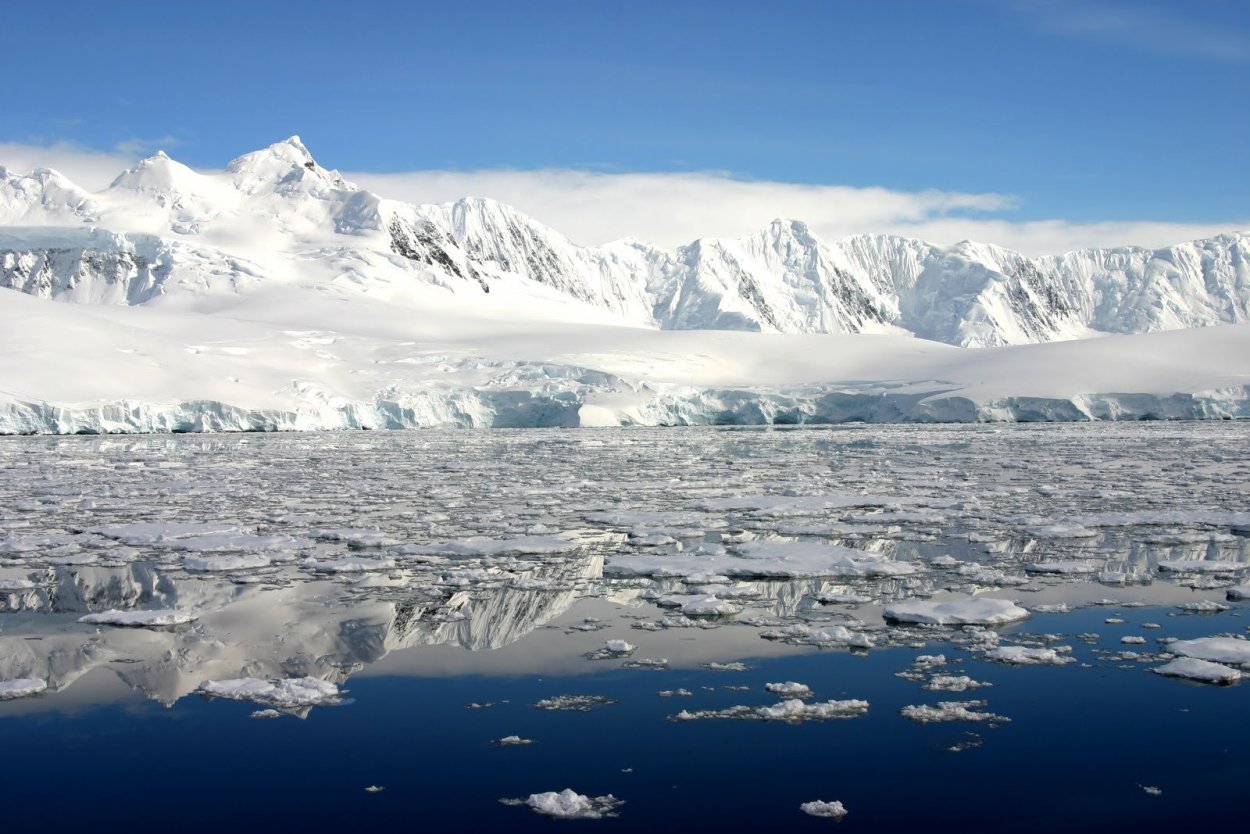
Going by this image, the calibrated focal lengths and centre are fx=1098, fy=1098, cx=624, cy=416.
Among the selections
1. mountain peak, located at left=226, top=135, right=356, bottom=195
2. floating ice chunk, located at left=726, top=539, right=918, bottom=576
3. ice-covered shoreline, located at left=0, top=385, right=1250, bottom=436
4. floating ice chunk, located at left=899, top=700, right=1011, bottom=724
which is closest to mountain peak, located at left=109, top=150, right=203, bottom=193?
mountain peak, located at left=226, top=135, right=356, bottom=195

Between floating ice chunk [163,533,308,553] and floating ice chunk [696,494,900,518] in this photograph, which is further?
floating ice chunk [696,494,900,518]

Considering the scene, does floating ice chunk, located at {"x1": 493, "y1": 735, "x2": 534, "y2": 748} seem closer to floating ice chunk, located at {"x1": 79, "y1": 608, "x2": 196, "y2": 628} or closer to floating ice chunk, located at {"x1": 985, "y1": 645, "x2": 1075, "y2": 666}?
floating ice chunk, located at {"x1": 985, "y1": 645, "x2": 1075, "y2": 666}

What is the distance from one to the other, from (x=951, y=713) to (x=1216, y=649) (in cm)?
220

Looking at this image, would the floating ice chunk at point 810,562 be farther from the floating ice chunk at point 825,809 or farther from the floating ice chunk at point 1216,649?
the floating ice chunk at point 825,809

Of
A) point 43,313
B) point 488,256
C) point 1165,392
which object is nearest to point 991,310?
point 488,256

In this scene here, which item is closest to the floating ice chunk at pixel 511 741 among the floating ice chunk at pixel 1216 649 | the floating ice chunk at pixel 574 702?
the floating ice chunk at pixel 574 702

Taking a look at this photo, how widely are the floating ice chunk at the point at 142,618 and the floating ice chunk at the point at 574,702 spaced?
3.24m

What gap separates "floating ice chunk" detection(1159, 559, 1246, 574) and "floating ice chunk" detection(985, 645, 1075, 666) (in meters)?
3.29

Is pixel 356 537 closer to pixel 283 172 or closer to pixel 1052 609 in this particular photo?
pixel 1052 609

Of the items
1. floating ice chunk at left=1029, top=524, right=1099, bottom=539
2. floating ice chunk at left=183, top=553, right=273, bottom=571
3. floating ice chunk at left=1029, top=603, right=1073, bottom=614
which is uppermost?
floating ice chunk at left=1029, top=524, right=1099, bottom=539

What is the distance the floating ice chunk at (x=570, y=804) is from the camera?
4547mm

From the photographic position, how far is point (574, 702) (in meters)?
6.09

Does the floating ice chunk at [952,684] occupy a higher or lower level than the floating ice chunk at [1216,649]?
lower

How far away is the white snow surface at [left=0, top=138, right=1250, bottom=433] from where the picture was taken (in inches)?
1750
